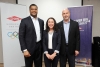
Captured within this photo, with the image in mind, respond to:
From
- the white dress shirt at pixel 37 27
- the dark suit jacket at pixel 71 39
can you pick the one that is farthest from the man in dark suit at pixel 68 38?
the white dress shirt at pixel 37 27

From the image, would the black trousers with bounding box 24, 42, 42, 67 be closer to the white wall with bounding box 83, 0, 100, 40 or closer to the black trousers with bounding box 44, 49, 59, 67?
the black trousers with bounding box 44, 49, 59, 67

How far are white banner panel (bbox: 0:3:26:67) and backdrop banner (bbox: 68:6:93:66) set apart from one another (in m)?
1.52

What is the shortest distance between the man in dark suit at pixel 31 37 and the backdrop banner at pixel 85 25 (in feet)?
5.18

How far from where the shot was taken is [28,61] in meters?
2.11

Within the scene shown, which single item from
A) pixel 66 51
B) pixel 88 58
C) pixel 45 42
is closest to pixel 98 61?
pixel 88 58

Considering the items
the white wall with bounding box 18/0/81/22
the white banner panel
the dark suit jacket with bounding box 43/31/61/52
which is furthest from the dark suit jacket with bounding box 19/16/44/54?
the white wall with bounding box 18/0/81/22

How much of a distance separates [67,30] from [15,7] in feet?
5.27

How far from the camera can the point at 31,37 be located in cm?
204

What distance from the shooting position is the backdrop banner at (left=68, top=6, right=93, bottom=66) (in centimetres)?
322

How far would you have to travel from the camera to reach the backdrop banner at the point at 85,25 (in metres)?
3.22

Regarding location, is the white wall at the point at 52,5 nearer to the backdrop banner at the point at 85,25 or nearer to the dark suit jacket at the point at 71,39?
the backdrop banner at the point at 85,25

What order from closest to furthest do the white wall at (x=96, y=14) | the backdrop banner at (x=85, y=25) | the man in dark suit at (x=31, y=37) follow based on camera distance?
the man in dark suit at (x=31, y=37), the backdrop banner at (x=85, y=25), the white wall at (x=96, y=14)

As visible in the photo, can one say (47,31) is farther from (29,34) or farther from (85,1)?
(85,1)

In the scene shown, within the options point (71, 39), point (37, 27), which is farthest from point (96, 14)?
point (37, 27)
